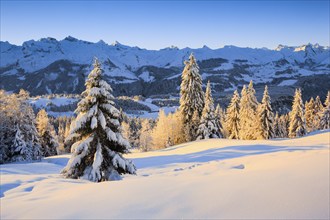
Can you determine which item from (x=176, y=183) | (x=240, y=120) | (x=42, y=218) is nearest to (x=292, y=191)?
(x=176, y=183)

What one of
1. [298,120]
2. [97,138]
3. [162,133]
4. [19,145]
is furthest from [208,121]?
[97,138]

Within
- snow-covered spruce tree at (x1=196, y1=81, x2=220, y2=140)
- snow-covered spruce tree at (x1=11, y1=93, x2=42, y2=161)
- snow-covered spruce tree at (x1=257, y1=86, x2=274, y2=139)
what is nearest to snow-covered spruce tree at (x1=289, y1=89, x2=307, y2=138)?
snow-covered spruce tree at (x1=257, y1=86, x2=274, y2=139)

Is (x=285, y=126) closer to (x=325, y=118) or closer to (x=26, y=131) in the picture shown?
(x=325, y=118)

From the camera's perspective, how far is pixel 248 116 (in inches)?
1684

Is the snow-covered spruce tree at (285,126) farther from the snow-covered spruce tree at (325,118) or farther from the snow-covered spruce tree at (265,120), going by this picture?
the snow-covered spruce tree at (265,120)

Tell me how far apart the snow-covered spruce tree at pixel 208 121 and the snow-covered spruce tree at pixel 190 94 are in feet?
6.56

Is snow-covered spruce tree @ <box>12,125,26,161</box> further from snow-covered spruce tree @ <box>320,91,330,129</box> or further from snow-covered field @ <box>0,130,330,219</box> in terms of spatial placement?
snow-covered spruce tree @ <box>320,91,330,129</box>

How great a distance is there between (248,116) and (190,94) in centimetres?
1098

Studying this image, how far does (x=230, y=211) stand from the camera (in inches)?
187

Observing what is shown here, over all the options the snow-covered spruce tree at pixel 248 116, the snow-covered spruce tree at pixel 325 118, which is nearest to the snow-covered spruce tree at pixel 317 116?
the snow-covered spruce tree at pixel 325 118

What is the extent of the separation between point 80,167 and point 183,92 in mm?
26799

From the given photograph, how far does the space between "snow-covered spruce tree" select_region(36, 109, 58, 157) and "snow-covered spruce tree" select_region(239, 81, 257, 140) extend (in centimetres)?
3200

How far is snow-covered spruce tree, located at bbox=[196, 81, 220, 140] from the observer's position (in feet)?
118

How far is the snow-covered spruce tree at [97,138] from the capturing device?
1273cm
